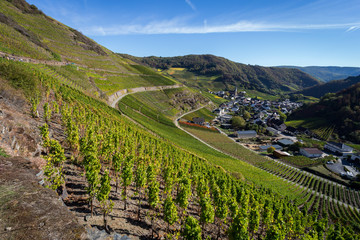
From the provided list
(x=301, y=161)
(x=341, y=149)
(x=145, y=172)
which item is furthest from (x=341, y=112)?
(x=145, y=172)

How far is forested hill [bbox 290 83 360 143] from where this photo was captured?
429 ft

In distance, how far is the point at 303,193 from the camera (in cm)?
6059

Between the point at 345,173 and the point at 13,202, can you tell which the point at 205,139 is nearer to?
the point at 345,173

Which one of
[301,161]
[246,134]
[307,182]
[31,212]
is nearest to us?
[31,212]

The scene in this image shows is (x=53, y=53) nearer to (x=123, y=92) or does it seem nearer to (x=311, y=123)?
(x=123, y=92)

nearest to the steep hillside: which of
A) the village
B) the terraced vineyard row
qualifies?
the village

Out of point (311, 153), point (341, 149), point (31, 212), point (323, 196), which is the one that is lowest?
point (323, 196)

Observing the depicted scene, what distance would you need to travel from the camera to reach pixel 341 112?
143 m

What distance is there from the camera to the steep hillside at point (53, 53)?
72.0 m

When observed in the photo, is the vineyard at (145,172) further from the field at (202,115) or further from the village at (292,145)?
the village at (292,145)

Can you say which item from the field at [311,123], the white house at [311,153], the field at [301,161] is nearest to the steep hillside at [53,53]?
the field at [301,161]

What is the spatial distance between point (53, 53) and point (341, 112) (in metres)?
216

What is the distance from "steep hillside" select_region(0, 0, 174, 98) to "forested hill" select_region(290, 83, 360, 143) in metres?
153

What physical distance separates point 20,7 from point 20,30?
210 ft
